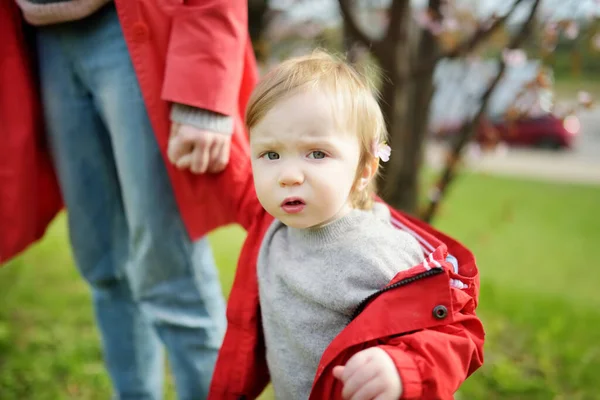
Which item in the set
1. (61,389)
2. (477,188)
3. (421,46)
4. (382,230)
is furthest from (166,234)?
(477,188)

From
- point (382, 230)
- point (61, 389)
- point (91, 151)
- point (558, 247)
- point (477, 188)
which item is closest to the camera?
point (382, 230)

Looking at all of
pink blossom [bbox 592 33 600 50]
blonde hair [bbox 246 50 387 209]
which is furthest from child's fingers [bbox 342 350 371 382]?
pink blossom [bbox 592 33 600 50]

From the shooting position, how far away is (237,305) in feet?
4.44

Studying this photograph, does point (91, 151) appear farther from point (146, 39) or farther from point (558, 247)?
point (558, 247)

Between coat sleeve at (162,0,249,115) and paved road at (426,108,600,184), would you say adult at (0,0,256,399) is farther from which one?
paved road at (426,108,600,184)

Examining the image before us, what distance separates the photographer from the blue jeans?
1.50 meters

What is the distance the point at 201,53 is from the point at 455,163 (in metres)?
1.18

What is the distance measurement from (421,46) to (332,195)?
1.37 m

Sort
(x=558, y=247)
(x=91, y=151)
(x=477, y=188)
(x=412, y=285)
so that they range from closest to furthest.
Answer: (x=412, y=285), (x=91, y=151), (x=558, y=247), (x=477, y=188)

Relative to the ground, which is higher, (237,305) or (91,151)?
(91,151)

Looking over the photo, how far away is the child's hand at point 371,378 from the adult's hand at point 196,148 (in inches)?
25.9

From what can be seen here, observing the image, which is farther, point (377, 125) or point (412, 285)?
point (377, 125)

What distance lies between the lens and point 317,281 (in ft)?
3.89

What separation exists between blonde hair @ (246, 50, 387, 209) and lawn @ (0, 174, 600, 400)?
1463mm
